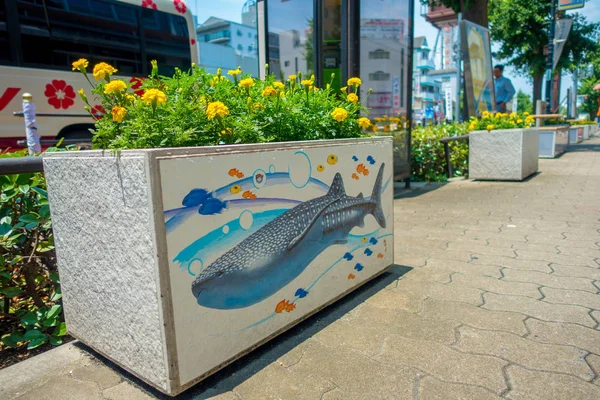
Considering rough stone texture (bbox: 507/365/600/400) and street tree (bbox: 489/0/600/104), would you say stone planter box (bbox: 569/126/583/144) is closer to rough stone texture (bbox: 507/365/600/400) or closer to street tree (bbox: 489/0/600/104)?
street tree (bbox: 489/0/600/104)

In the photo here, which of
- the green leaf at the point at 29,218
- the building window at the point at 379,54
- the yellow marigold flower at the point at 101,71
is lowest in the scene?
the green leaf at the point at 29,218

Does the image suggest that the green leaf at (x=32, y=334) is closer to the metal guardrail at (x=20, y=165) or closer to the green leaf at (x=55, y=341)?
the green leaf at (x=55, y=341)

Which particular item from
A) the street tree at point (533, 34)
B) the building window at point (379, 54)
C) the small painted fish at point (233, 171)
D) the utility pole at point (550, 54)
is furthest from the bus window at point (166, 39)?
the street tree at point (533, 34)

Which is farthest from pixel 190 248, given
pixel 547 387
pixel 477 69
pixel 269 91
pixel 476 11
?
pixel 476 11

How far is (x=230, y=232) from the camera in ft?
6.07

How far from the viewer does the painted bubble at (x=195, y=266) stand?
1.70 meters

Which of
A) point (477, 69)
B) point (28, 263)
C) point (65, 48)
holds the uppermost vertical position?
point (65, 48)

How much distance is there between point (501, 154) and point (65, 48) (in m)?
7.46

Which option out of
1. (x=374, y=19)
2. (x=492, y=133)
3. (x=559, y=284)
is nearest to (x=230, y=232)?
(x=559, y=284)

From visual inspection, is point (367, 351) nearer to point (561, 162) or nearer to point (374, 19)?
point (374, 19)

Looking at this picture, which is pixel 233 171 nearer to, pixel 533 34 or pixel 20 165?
pixel 20 165

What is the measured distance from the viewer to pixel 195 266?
1.72 metres

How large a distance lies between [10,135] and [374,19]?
5.93m

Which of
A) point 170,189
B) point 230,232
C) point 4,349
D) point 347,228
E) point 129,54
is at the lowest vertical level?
point 4,349
